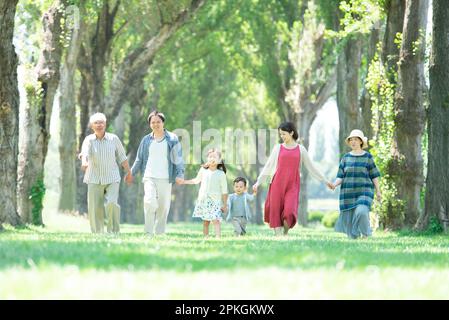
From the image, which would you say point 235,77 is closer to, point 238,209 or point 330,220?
point 330,220

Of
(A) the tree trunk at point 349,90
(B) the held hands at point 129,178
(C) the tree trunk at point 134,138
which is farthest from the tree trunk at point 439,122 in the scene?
(C) the tree trunk at point 134,138

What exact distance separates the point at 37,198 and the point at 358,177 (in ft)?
34.6

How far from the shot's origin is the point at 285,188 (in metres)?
18.4

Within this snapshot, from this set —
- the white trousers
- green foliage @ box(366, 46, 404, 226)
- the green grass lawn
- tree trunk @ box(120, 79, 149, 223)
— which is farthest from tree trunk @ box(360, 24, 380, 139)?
the green grass lawn

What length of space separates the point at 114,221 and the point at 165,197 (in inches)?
47.9

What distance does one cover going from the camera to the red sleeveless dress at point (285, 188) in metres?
18.3

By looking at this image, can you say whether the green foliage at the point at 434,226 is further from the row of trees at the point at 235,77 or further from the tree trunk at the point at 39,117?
the tree trunk at the point at 39,117

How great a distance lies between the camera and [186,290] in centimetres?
748

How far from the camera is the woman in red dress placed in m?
18.3

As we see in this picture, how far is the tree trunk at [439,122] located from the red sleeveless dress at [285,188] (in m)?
3.02

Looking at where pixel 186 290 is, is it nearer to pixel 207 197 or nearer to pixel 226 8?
pixel 207 197

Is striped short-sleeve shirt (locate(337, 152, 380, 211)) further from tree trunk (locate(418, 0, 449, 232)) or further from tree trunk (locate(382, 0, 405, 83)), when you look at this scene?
tree trunk (locate(382, 0, 405, 83))

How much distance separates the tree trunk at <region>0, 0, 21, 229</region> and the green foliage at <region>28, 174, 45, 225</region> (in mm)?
4768
